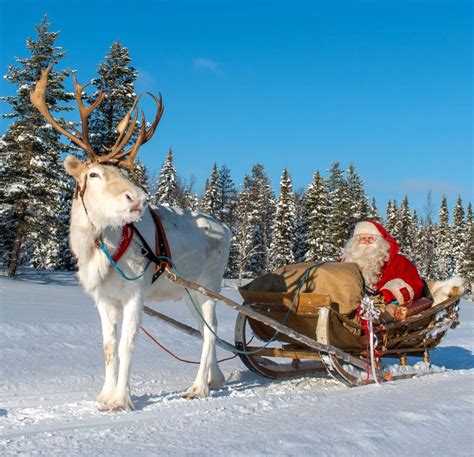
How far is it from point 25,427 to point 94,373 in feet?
9.55

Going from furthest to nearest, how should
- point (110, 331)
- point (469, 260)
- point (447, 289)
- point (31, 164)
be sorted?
1. point (469, 260)
2. point (31, 164)
3. point (447, 289)
4. point (110, 331)

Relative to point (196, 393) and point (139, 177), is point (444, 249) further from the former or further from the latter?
point (196, 393)

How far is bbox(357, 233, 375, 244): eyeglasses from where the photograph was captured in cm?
824

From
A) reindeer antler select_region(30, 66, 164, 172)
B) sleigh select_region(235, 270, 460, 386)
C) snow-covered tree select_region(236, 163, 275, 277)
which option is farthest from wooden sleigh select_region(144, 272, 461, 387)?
snow-covered tree select_region(236, 163, 275, 277)

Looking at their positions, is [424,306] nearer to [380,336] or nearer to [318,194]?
[380,336]

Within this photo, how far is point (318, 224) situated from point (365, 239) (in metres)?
39.3

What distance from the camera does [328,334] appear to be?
6.54 metres

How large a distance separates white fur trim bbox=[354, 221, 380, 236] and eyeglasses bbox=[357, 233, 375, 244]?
0.17ft

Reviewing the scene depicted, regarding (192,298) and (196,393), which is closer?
(196,393)

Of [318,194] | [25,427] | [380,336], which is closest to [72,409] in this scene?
[25,427]

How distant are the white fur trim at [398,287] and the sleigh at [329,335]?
0.63 ft

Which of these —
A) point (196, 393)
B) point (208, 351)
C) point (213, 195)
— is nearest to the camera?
point (196, 393)

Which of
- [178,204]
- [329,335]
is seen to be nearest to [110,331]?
[329,335]

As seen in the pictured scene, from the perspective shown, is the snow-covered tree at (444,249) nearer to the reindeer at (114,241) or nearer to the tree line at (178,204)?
the tree line at (178,204)
